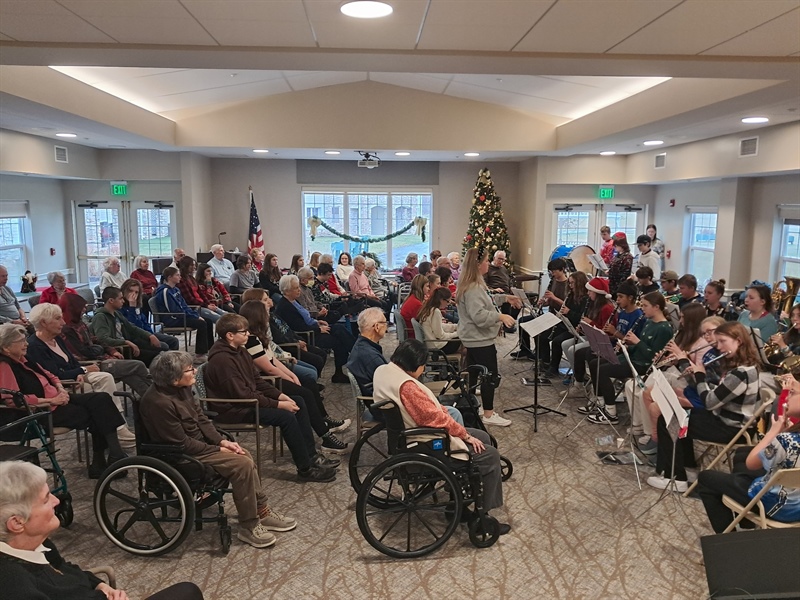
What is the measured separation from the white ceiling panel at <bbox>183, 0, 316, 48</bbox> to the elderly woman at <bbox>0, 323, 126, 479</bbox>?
2.26 meters

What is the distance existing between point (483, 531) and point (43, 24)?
3.71 metres

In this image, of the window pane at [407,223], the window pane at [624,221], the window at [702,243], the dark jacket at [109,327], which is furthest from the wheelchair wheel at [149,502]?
the window pane at [624,221]

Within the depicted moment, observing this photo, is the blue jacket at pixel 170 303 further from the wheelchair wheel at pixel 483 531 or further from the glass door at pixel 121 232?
the wheelchair wheel at pixel 483 531

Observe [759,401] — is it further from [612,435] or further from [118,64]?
[118,64]

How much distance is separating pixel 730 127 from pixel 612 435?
470 centimetres

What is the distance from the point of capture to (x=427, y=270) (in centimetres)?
870

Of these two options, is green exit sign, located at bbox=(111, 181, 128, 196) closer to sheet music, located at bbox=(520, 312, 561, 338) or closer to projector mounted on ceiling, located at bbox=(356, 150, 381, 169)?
projector mounted on ceiling, located at bbox=(356, 150, 381, 169)

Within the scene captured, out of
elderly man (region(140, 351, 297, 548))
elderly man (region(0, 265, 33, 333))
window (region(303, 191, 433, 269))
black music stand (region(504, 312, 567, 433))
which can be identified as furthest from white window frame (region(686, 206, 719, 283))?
elderly man (region(0, 265, 33, 333))

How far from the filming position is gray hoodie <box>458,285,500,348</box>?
5254mm

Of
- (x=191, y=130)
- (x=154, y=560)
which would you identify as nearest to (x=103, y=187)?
(x=191, y=130)

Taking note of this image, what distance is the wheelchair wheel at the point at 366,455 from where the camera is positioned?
3670 mm

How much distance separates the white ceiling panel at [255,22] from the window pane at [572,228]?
9.54 metres

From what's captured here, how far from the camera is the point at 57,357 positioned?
461cm

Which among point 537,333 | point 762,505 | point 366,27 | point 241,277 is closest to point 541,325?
point 537,333
